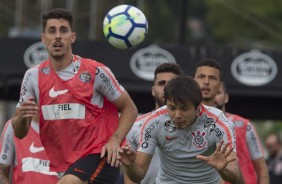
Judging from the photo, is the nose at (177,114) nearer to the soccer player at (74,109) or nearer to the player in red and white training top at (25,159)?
the soccer player at (74,109)

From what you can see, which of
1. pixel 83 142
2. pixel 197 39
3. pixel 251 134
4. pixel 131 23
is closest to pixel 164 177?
pixel 83 142

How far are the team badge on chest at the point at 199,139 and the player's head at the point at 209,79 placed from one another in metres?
1.84

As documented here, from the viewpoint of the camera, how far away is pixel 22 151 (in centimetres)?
959

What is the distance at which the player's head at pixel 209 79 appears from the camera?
391 inches

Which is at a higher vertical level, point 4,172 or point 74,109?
point 74,109

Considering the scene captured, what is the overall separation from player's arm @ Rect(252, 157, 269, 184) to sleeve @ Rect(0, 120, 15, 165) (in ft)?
8.31

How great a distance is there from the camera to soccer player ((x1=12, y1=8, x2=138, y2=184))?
857cm

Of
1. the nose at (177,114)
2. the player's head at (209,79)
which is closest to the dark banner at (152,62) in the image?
the player's head at (209,79)

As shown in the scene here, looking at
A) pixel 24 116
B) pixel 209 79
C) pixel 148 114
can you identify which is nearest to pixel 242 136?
pixel 209 79

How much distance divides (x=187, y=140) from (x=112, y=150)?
0.73 m

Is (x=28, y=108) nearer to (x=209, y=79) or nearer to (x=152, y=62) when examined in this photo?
(x=209, y=79)

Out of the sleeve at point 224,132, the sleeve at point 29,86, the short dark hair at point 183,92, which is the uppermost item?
the short dark hair at point 183,92

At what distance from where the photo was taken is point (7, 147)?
378 inches

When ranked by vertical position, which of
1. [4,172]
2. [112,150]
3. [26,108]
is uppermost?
[26,108]
